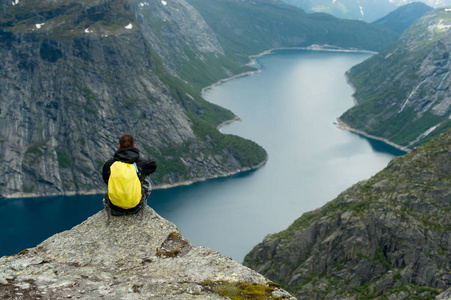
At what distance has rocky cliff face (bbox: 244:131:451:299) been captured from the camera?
103375 mm

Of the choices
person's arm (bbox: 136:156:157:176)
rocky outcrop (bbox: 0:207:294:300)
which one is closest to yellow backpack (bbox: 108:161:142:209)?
person's arm (bbox: 136:156:157:176)

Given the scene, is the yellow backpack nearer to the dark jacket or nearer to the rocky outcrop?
the dark jacket

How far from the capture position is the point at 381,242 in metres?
112

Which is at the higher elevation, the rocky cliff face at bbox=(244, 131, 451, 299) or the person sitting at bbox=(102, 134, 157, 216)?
the person sitting at bbox=(102, 134, 157, 216)

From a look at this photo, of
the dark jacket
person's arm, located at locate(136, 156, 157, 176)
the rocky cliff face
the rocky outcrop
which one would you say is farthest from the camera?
the rocky cliff face

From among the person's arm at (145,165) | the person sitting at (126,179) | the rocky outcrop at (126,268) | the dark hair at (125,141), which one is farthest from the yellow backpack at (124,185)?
the rocky outcrop at (126,268)

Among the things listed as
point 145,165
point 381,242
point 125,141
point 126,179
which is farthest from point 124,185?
point 381,242

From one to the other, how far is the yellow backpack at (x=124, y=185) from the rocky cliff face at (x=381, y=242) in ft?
279

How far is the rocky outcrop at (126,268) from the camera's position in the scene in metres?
19.2

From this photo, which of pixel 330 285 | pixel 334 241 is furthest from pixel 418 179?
pixel 330 285

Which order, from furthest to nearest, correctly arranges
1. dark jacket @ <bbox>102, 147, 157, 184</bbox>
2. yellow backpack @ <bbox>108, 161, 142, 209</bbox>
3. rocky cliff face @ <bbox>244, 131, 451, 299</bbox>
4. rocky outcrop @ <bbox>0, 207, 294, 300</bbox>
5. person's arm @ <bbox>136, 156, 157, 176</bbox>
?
rocky cliff face @ <bbox>244, 131, 451, 299</bbox> → person's arm @ <bbox>136, 156, 157, 176</bbox> → dark jacket @ <bbox>102, 147, 157, 184</bbox> → yellow backpack @ <bbox>108, 161, 142, 209</bbox> → rocky outcrop @ <bbox>0, 207, 294, 300</bbox>

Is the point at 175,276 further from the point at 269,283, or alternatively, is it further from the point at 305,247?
the point at 305,247

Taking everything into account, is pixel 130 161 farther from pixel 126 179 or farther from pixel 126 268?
pixel 126 268

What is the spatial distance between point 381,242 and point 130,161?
96682 millimetres
